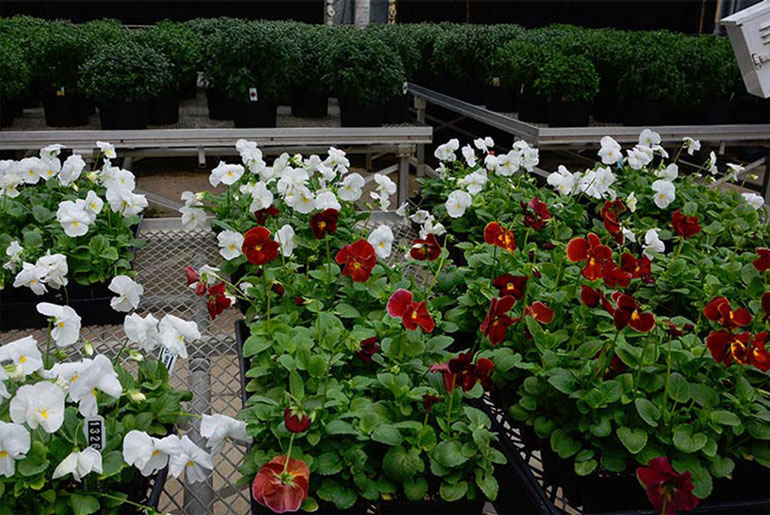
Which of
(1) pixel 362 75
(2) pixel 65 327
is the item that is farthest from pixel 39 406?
(1) pixel 362 75

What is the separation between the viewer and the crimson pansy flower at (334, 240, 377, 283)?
3.90 ft

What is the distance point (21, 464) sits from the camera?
2.82ft

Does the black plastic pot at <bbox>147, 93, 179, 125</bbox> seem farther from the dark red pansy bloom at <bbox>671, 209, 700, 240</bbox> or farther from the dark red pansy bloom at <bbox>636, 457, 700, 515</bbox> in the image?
the dark red pansy bloom at <bbox>636, 457, 700, 515</bbox>

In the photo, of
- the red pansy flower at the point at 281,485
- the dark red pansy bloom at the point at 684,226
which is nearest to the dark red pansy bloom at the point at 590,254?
the dark red pansy bloom at the point at 684,226

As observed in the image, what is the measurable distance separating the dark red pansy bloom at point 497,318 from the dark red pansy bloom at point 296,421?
11.5 inches

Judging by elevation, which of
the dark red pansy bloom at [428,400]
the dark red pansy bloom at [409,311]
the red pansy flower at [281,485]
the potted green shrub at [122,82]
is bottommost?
the red pansy flower at [281,485]

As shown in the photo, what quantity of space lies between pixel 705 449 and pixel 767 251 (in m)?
0.44

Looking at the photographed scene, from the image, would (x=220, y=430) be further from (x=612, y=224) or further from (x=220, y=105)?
(x=220, y=105)

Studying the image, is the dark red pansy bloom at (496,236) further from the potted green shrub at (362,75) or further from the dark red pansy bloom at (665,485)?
the potted green shrub at (362,75)

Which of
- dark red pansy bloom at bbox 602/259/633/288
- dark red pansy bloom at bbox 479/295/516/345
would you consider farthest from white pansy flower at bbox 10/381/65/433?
dark red pansy bloom at bbox 602/259/633/288

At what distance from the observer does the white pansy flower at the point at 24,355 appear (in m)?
0.91

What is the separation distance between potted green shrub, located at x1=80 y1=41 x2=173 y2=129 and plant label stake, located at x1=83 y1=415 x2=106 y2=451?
6.49ft

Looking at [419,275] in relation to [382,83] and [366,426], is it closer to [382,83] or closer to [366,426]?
[366,426]

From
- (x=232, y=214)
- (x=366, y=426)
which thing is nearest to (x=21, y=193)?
(x=232, y=214)
